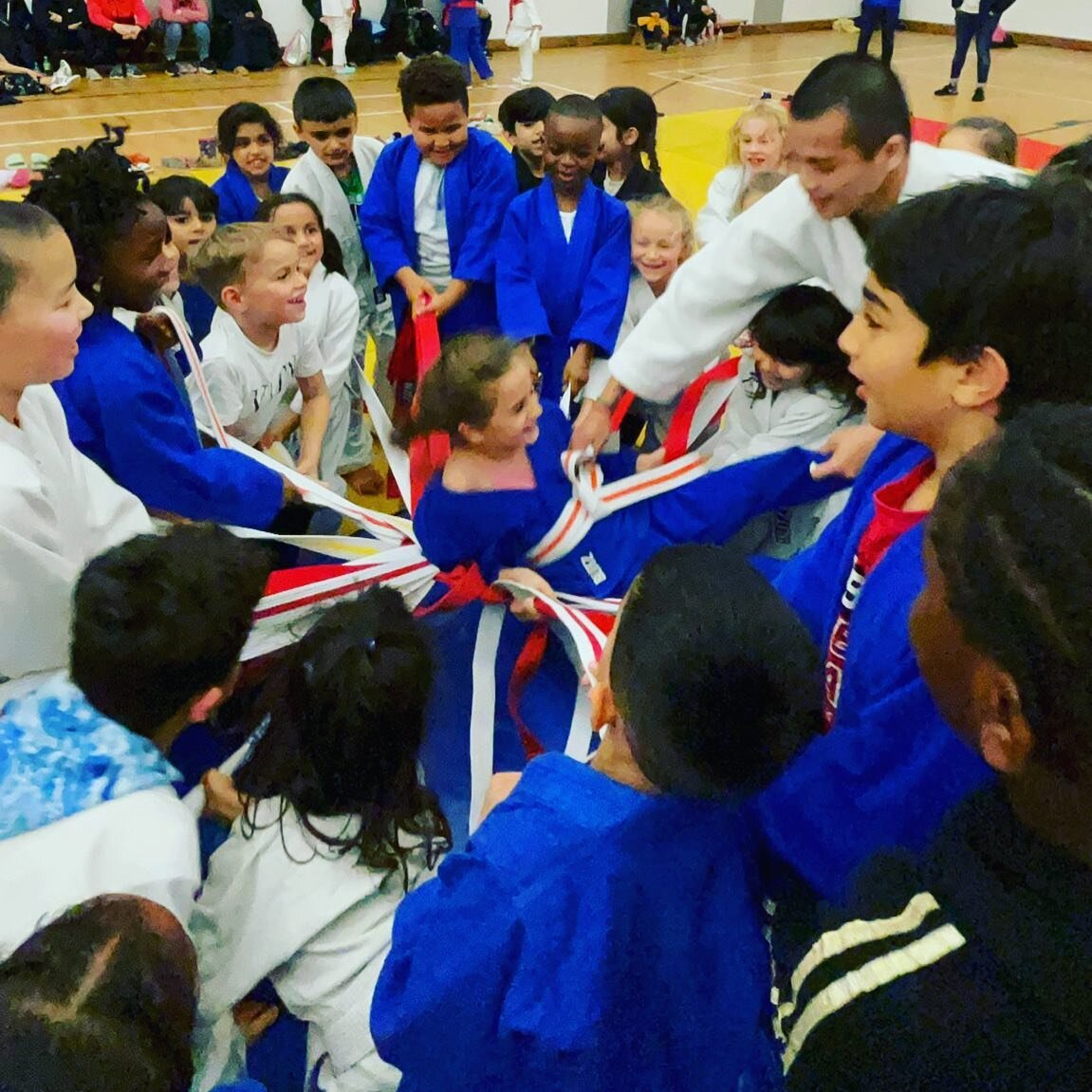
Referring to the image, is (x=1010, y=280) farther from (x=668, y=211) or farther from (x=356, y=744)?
(x=668, y=211)

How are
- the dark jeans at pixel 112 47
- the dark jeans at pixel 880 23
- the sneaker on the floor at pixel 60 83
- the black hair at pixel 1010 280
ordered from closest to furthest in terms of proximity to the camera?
the black hair at pixel 1010 280, the sneaker on the floor at pixel 60 83, the dark jeans at pixel 112 47, the dark jeans at pixel 880 23

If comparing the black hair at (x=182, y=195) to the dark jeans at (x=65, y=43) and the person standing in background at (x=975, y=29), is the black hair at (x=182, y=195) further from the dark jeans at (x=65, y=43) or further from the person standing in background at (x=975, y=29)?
the person standing in background at (x=975, y=29)

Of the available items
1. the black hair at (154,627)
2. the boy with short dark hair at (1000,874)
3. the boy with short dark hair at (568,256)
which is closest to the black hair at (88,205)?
the black hair at (154,627)

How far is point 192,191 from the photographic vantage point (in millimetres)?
3594

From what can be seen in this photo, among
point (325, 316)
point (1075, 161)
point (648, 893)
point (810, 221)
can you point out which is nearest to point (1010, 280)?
point (648, 893)

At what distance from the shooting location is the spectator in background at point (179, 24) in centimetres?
1057

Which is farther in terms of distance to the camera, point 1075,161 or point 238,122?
point 238,122

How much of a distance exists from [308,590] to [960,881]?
5.81 ft

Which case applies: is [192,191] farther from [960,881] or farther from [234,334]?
[960,881]

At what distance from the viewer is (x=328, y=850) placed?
1456 millimetres

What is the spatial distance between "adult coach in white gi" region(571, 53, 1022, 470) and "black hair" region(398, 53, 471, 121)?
1.66m

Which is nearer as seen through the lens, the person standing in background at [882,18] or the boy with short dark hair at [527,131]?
the boy with short dark hair at [527,131]

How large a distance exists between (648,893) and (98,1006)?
561 mm

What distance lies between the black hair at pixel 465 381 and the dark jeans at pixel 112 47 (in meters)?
10.7
